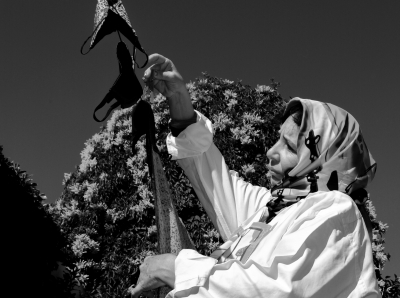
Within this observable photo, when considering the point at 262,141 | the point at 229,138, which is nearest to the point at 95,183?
the point at 229,138

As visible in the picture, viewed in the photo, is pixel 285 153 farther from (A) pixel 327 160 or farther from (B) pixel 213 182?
(B) pixel 213 182

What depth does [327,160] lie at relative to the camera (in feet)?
6.31

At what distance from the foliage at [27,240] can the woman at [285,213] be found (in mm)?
2225

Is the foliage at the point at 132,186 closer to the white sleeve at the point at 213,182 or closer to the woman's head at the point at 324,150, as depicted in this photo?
the white sleeve at the point at 213,182

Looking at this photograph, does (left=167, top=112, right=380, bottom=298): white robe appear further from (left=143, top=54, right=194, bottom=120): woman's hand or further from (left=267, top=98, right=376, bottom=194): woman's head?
(left=143, top=54, right=194, bottom=120): woman's hand

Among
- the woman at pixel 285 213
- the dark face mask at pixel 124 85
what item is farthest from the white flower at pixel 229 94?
the dark face mask at pixel 124 85

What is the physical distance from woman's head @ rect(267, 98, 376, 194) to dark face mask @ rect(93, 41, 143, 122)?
0.63 metres

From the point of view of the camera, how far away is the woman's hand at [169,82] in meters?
2.12

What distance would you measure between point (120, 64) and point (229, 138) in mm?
3175

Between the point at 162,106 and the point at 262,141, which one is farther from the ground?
the point at 162,106

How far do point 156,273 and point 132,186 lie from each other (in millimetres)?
3363

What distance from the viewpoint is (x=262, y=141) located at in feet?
16.9

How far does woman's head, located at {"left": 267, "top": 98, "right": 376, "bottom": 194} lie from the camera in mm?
1903

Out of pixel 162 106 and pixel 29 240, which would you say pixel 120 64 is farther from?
pixel 162 106
